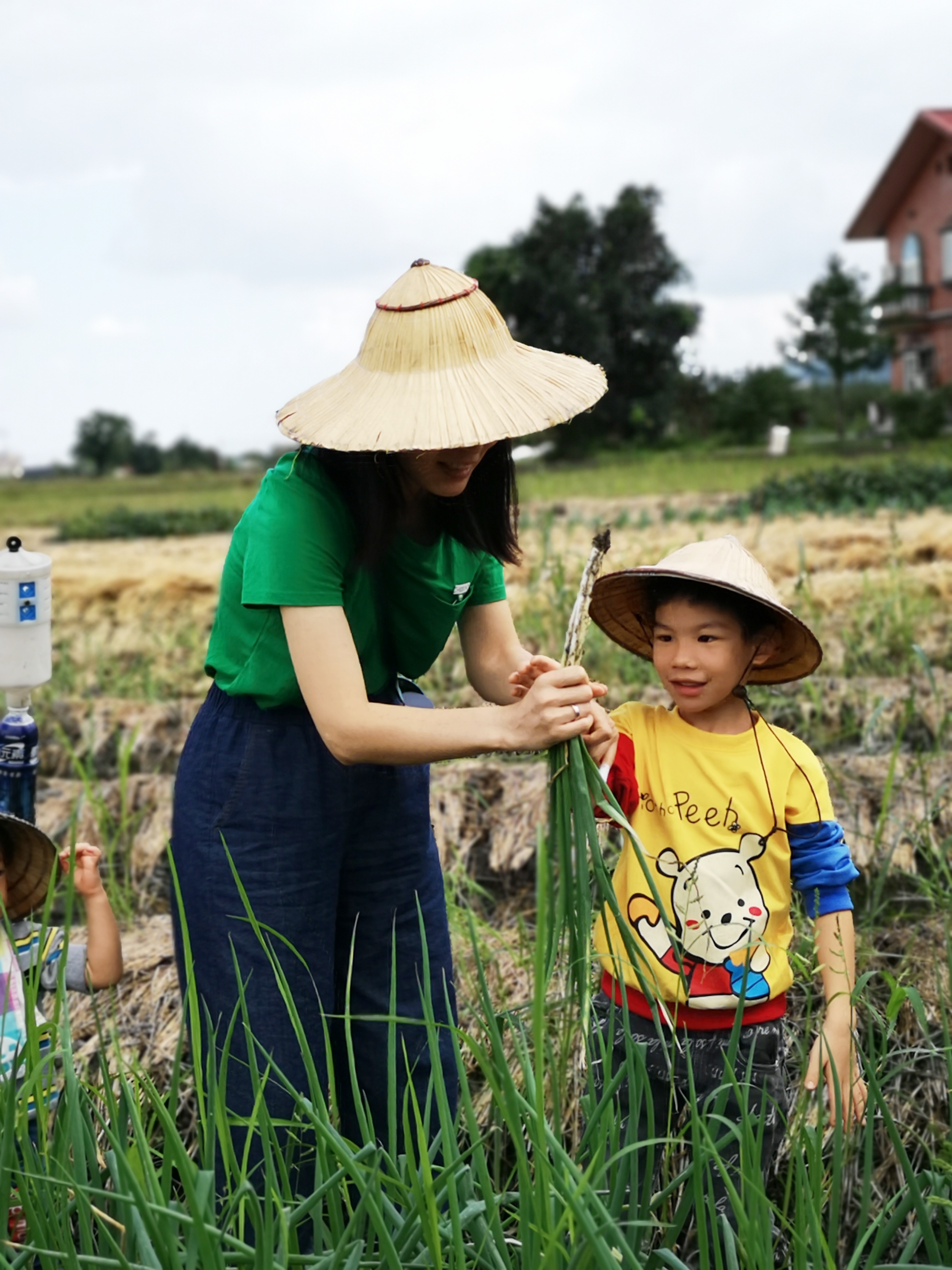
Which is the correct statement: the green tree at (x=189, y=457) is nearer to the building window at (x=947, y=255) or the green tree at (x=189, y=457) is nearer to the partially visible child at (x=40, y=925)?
the building window at (x=947, y=255)

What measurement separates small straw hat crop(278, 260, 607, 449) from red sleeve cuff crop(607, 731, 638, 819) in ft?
1.45

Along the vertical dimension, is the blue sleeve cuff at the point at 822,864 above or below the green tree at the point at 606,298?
below

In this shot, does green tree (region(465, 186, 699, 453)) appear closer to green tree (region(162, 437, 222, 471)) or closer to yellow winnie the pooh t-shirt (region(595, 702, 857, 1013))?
green tree (region(162, 437, 222, 471))

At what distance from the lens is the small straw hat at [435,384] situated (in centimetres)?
163

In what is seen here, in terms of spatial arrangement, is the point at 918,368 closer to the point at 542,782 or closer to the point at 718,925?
the point at 542,782

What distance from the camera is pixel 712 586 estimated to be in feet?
5.88

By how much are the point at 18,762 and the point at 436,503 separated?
0.82 m

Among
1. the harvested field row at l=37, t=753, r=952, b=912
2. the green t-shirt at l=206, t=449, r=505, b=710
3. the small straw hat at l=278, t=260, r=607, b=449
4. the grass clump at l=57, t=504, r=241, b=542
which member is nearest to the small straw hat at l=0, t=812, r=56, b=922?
the green t-shirt at l=206, t=449, r=505, b=710

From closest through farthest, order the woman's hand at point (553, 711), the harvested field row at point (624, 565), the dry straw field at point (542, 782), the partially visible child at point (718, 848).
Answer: the woman's hand at point (553, 711)
the partially visible child at point (718, 848)
the dry straw field at point (542, 782)
the harvested field row at point (624, 565)

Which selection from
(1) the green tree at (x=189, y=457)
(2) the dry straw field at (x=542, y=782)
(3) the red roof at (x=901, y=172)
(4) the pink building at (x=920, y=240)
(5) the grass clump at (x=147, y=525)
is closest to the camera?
(2) the dry straw field at (x=542, y=782)

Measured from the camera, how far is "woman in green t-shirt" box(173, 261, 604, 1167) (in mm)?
1659

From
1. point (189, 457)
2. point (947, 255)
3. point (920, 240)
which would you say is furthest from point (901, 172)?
point (189, 457)

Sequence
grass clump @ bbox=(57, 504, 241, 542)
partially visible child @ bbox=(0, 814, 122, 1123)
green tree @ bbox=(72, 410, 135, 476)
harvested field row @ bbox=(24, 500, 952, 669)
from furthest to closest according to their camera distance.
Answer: green tree @ bbox=(72, 410, 135, 476), grass clump @ bbox=(57, 504, 241, 542), harvested field row @ bbox=(24, 500, 952, 669), partially visible child @ bbox=(0, 814, 122, 1123)

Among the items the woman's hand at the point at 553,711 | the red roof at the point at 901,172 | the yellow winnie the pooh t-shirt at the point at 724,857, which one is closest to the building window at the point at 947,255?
the red roof at the point at 901,172
